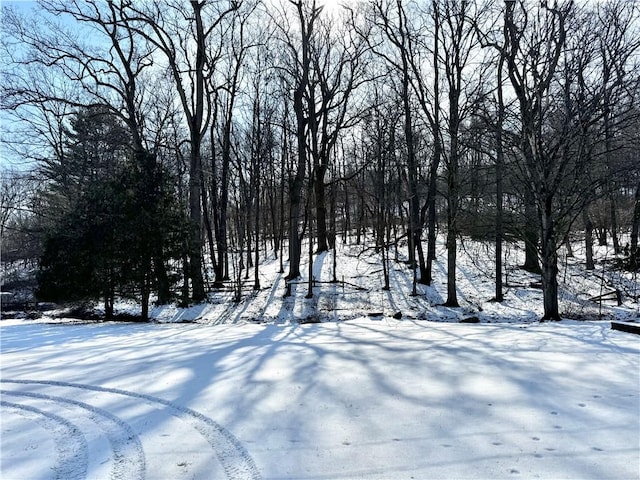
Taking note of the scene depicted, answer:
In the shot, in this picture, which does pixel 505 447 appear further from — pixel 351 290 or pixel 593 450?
pixel 351 290

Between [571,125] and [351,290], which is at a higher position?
[571,125]

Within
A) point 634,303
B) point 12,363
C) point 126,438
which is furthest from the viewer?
point 634,303

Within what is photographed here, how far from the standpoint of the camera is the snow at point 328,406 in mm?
2723

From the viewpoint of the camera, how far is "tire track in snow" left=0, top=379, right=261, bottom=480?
268cm

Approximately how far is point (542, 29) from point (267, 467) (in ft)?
Answer: 39.5

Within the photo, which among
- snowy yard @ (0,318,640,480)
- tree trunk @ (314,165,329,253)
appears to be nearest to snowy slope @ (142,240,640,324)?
tree trunk @ (314,165,329,253)

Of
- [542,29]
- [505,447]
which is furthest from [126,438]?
[542,29]

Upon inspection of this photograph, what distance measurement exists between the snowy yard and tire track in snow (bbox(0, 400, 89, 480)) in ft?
0.04

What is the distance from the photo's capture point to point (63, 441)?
3172mm

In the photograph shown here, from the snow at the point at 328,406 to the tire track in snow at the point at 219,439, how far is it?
0.05 ft

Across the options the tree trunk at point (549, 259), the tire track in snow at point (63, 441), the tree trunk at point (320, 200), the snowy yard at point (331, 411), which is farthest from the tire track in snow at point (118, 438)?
the tree trunk at point (320, 200)

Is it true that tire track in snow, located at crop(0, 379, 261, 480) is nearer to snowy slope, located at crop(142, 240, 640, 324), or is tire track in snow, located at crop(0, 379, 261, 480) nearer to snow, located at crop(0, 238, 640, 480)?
snow, located at crop(0, 238, 640, 480)

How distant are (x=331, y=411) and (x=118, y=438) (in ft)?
5.46

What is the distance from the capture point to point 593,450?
275 centimetres
